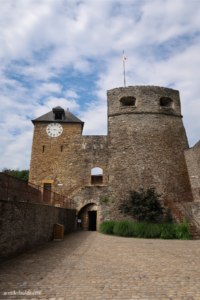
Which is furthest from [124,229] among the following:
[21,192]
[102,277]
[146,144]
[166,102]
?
[166,102]

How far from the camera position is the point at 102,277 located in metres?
4.30

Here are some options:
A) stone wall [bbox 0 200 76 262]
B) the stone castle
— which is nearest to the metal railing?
stone wall [bbox 0 200 76 262]

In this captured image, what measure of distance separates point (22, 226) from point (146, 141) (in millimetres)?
12579

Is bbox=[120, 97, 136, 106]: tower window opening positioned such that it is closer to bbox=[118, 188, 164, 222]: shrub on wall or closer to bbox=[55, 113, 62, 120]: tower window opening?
bbox=[55, 113, 62, 120]: tower window opening

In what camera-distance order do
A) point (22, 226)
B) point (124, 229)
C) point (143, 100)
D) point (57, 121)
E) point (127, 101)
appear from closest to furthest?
point (22, 226)
point (124, 229)
point (143, 100)
point (127, 101)
point (57, 121)

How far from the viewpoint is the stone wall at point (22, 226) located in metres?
5.55

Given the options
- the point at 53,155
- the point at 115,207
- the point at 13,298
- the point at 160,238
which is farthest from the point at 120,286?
the point at 53,155

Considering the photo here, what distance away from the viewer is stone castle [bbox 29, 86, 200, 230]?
16500 mm

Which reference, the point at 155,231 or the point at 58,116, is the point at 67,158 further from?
the point at 155,231

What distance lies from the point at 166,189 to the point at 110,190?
4.21 m

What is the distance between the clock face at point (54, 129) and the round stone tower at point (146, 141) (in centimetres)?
458

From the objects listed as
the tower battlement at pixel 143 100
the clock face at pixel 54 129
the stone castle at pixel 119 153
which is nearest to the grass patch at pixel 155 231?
the stone castle at pixel 119 153

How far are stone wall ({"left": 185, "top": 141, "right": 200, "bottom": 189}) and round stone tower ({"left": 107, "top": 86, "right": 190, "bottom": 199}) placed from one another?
36cm

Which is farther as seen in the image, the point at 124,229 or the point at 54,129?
the point at 54,129
